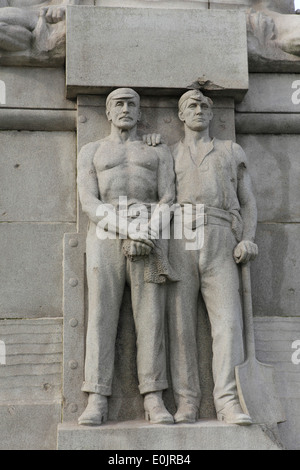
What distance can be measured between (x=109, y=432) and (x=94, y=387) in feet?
1.27

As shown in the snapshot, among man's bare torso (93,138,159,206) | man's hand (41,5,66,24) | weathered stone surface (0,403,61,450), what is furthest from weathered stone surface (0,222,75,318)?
man's hand (41,5,66,24)

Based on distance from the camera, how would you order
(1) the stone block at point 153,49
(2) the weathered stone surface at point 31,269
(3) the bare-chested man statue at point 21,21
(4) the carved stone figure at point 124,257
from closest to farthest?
(4) the carved stone figure at point 124,257, (2) the weathered stone surface at point 31,269, (1) the stone block at point 153,49, (3) the bare-chested man statue at point 21,21

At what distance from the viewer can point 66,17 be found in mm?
7430

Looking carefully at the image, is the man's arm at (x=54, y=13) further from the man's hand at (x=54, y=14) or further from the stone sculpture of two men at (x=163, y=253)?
the stone sculpture of two men at (x=163, y=253)

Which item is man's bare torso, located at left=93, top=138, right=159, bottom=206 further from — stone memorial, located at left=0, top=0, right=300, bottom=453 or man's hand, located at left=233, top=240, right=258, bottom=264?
man's hand, located at left=233, top=240, right=258, bottom=264

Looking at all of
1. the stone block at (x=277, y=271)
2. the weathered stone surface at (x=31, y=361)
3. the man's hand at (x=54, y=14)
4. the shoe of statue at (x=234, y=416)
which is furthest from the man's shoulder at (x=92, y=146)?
the shoe of statue at (x=234, y=416)

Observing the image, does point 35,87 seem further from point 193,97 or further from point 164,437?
point 164,437

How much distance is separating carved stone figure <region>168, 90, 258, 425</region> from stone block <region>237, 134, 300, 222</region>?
382 mm

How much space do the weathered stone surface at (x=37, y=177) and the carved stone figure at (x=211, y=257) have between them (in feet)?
3.33

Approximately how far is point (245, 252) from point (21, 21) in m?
2.98

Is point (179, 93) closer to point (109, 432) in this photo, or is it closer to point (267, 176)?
point (267, 176)

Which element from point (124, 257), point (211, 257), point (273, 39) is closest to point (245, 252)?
point (211, 257)

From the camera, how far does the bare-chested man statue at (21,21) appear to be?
7.45 metres

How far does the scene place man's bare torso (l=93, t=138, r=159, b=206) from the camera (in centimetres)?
692
